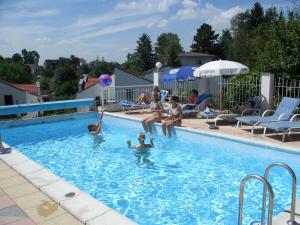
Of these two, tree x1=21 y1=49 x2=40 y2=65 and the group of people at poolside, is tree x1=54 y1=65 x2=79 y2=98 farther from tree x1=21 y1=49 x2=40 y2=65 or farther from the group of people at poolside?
tree x1=21 y1=49 x2=40 y2=65

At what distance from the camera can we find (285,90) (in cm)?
1165

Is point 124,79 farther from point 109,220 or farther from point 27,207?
point 109,220

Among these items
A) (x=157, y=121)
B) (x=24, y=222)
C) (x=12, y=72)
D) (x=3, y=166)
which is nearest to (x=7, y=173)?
(x=3, y=166)

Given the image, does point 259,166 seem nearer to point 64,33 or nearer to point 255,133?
point 255,133

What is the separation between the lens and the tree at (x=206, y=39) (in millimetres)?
75562

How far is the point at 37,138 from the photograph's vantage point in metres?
11.3

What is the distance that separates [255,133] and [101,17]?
34.3 feet

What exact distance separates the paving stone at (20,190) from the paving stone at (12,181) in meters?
0.15

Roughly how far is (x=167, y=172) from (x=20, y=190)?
3.50 meters

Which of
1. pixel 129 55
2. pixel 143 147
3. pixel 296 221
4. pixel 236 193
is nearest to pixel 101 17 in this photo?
pixel 143 147

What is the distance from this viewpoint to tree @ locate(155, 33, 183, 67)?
75.4m

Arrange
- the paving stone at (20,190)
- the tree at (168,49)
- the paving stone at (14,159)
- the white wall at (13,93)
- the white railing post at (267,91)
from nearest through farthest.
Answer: the paving stone at (20,190) < the paving stone at (14,159) < the white railing post at (267,91) < the white wall at (13,93) < the tree at (168,49)

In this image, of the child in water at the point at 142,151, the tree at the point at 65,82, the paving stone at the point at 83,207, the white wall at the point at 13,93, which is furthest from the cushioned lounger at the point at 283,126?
the tree at the point at 65,82

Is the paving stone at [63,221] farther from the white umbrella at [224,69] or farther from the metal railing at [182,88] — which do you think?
the metal railing at [182,88]
